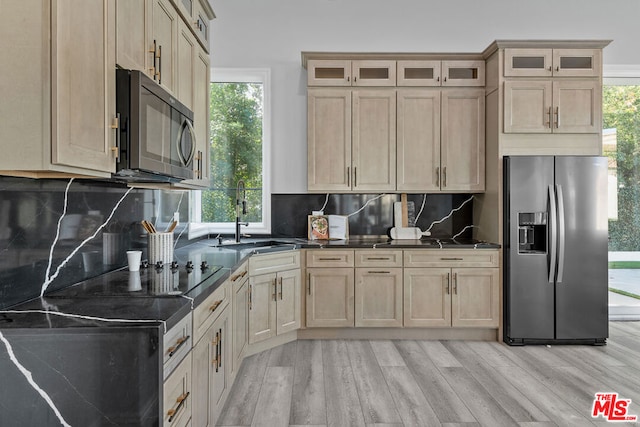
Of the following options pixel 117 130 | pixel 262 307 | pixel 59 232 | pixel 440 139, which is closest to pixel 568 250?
pixel 440 139

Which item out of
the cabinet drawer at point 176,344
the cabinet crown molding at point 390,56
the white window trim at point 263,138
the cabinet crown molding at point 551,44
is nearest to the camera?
the cabinet drawer at point 176,344

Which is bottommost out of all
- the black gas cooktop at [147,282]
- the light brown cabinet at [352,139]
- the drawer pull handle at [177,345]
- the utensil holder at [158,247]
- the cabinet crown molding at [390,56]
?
the drawer pull handle at [177,345]

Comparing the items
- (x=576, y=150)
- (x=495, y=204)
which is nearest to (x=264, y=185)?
(x=495, y=204)

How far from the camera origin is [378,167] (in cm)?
415

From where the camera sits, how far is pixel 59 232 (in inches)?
74.4

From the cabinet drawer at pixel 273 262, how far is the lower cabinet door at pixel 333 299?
31 cm

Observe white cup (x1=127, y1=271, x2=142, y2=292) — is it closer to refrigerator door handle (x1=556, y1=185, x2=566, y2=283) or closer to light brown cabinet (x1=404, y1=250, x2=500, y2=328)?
light brown cabinet (x1=404, y1=250, x2=500, y2=328)

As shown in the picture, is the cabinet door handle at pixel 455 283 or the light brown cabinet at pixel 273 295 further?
the cabinet door handle at pixel 455 283

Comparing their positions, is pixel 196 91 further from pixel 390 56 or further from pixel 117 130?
pixel 390 56

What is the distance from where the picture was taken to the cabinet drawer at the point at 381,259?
390cm

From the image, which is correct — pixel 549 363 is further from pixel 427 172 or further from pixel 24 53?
pixel 24 53

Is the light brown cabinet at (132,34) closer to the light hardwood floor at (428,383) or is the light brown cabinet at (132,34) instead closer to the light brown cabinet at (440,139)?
the light hardwood floor at (428,383)

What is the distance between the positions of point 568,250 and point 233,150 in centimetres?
326

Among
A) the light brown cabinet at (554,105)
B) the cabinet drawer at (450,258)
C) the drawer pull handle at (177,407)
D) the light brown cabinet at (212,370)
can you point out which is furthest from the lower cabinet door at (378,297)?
the drawer pull handle at (177,407)
